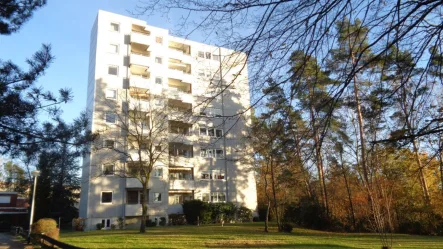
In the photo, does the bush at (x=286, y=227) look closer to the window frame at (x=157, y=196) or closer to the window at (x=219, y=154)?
the window frame at (x=157, y=196)

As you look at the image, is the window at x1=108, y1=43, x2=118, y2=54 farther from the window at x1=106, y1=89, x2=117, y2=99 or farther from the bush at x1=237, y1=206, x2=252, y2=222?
the bush at x1=237, y1=206, x2=252, y2=222

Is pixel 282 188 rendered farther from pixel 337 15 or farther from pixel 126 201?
pixel 337 15

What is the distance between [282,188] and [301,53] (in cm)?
3002

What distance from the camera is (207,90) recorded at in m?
5.22

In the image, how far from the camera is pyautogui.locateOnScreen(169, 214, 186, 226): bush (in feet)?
118

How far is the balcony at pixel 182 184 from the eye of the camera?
3755 centimetres

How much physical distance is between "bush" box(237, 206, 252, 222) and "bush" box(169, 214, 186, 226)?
6599 millimetres

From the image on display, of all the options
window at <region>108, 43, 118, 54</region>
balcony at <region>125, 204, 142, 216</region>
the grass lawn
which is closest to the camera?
the grass lawn

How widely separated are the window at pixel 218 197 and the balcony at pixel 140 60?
16.6 meters

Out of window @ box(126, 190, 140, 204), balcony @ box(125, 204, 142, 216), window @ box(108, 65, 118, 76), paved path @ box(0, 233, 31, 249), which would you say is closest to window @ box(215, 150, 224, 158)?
window @ box(126, 190, 140, 204)

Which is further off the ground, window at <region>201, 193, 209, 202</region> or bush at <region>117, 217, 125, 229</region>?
window at <region>201, 193, 209, 202</region>

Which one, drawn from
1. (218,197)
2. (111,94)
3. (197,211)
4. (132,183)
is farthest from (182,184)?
(111,94)

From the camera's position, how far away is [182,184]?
3822 cm

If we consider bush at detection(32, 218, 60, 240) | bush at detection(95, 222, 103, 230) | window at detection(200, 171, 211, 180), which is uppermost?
window at detection(200, 171, 211, 180)
